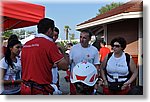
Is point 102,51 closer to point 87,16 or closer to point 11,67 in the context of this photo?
point 87,16

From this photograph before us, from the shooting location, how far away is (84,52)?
8.75ft

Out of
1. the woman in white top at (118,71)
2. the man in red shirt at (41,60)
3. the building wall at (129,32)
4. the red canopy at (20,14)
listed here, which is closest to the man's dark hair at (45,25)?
the man in red shirt at (41,60)

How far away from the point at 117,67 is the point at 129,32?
2.93 ft

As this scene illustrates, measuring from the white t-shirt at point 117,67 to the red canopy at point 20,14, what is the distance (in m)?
0.68

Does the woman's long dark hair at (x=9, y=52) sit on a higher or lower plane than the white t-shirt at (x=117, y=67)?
higher

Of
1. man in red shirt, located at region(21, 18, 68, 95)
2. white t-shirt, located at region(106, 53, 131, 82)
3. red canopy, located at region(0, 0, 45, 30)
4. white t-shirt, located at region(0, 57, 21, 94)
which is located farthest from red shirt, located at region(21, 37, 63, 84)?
white t-shirt, located at region(106, 53, 131, 82)

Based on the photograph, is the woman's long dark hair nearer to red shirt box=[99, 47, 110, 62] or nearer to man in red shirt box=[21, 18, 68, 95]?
man in red shirt box=[21, 18, 68, 95]

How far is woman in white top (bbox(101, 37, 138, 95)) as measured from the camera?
2.43 meters

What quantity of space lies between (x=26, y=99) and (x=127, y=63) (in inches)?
33.1

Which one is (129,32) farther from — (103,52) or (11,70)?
(11,70)

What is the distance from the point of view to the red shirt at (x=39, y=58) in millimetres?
2164

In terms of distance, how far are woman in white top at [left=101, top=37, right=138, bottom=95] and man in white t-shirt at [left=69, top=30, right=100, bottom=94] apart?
0.44ft

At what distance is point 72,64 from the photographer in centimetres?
258

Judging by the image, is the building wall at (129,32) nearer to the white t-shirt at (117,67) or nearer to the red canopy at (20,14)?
the white t-shirt at (117,67)
